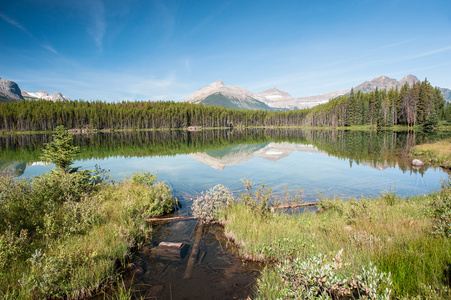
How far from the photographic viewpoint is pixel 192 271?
284 inches

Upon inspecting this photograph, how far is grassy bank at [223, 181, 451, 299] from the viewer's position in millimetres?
4070

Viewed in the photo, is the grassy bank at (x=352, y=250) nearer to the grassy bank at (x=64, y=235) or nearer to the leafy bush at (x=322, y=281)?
the leafy bush at (x=322, y=281)

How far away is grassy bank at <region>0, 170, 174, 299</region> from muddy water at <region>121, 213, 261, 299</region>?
73 centimetres

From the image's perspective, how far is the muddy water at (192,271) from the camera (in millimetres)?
6223

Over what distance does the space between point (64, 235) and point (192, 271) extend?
14.8 feet

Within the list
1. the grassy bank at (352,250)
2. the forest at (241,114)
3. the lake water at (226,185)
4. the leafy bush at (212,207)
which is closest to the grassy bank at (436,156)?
the lake water at (226,185)

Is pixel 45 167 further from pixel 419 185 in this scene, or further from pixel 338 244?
pixel 419 185

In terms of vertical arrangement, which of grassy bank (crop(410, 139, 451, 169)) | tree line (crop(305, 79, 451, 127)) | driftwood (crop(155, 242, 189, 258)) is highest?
tree line (crop(305, 79, 451, 127))

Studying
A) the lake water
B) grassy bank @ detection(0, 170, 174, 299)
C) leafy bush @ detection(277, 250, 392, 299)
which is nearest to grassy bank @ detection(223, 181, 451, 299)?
leafy bush @ detection(277, 250, 392, 299)

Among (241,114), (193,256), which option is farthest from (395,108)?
(193,256)

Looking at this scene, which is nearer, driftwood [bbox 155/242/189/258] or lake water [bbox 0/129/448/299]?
lake water [bbox 0/129/448/299]

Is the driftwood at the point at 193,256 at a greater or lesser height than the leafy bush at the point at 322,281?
lesser

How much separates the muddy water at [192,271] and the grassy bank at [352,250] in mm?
671

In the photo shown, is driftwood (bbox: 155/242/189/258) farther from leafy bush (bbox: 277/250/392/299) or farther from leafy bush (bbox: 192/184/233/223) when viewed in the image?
leafy bush (bbox: 277/250/392/299)
